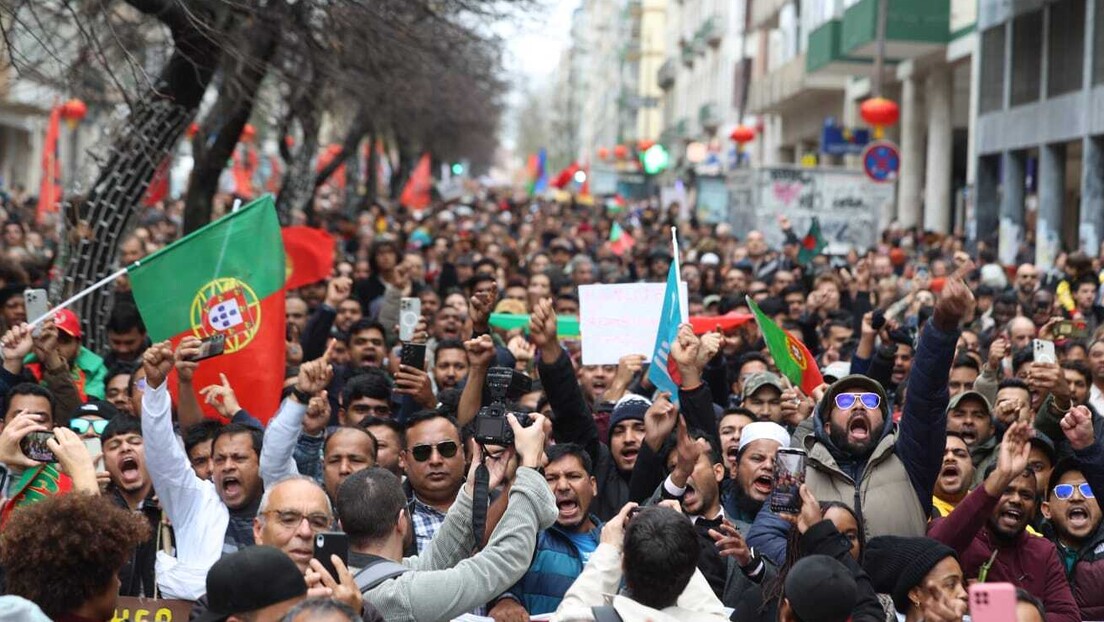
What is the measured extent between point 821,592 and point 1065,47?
20.0 metres

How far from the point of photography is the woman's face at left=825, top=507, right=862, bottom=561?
5090 mm

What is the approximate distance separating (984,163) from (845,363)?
1770cm

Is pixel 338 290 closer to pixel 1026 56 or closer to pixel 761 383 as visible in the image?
pixel 761 383

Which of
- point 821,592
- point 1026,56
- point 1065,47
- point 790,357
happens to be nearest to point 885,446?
point 821,592

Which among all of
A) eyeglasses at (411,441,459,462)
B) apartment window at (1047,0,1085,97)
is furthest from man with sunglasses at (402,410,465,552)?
apartment window at (1047,0,1085,97)

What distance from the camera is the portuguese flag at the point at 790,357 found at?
26.9ft

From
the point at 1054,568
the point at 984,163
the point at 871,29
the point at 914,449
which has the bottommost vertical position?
the point at 1054,568

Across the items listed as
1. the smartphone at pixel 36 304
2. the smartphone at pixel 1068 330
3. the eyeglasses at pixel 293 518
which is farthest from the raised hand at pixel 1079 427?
the smartphone at pixel 36 304

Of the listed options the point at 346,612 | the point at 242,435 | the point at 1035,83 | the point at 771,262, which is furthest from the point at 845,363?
the point at 1035,83

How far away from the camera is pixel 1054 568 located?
5895 millimetres

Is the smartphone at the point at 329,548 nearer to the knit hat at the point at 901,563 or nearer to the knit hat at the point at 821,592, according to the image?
the knit hat at the point at 821,592

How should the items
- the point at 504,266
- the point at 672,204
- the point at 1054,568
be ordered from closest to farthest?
1. the point at 1054,568
2. the point at 504,266
3. the point at 672,204

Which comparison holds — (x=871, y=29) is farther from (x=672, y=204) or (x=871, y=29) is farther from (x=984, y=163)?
(x=672, y=204)

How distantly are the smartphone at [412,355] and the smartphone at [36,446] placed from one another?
2.01m
